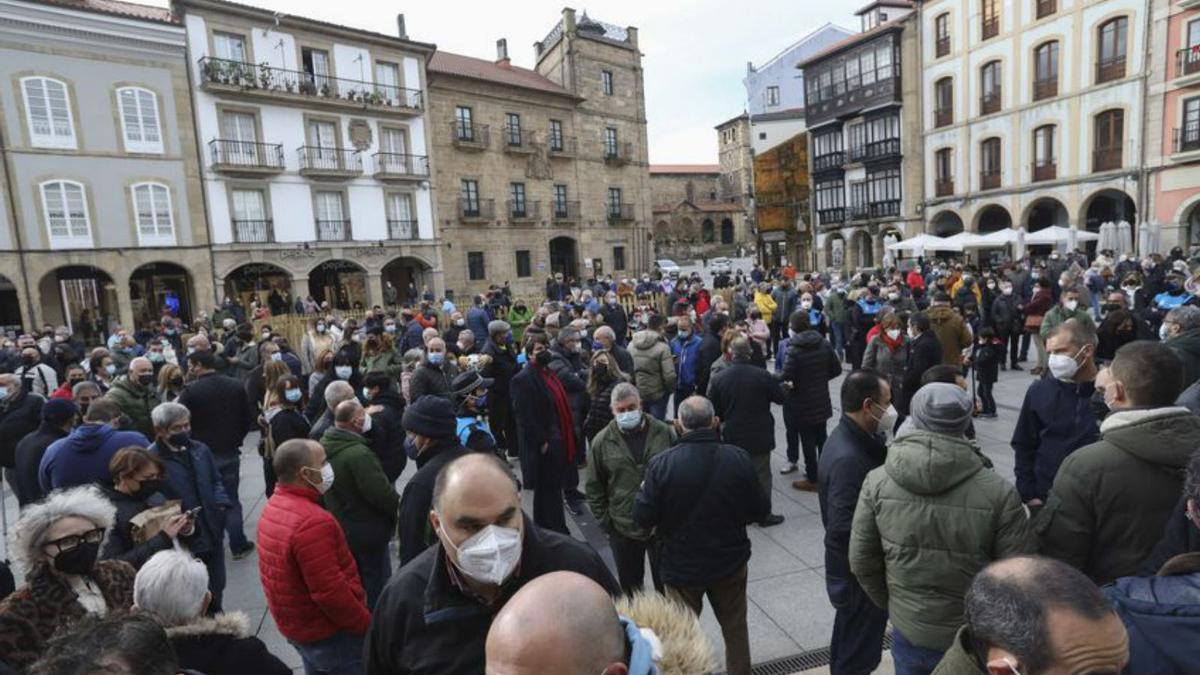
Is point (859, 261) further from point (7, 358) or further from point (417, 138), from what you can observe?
point (7, 358)

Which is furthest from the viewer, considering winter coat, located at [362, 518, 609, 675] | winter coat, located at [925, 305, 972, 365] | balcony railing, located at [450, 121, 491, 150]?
balcony railing, located at [450, 121, 491, 150]

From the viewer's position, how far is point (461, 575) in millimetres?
1991

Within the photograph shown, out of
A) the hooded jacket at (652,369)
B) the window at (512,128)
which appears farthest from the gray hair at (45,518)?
the window at (512,128)

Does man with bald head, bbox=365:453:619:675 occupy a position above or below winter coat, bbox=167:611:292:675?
above

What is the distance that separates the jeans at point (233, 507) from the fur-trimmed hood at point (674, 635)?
525 cm

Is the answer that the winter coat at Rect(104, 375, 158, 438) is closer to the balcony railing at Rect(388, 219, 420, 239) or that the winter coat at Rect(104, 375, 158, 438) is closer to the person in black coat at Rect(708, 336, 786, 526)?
the person in black coat at Rect(708, 336, 786, 526)

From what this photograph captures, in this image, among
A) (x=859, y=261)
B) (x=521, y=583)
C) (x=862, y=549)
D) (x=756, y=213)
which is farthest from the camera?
(x=756, y=213)

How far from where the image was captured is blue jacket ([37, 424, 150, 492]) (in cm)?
408

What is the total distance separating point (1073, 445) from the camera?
3.66 meters

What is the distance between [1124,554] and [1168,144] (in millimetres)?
28591

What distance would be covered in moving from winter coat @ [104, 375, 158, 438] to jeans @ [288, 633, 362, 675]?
4.03 metres

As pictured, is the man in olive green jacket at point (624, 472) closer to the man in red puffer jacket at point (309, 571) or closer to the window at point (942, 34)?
the man in red puffer jacket at point (309, 571)

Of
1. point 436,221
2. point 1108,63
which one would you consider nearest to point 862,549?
point 436,221

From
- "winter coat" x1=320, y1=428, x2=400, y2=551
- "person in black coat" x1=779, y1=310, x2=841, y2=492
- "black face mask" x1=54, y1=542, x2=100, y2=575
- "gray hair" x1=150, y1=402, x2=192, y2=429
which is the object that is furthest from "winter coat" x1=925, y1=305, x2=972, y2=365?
"black face mask" x1=54, y1=542, x2=100, y2=575
